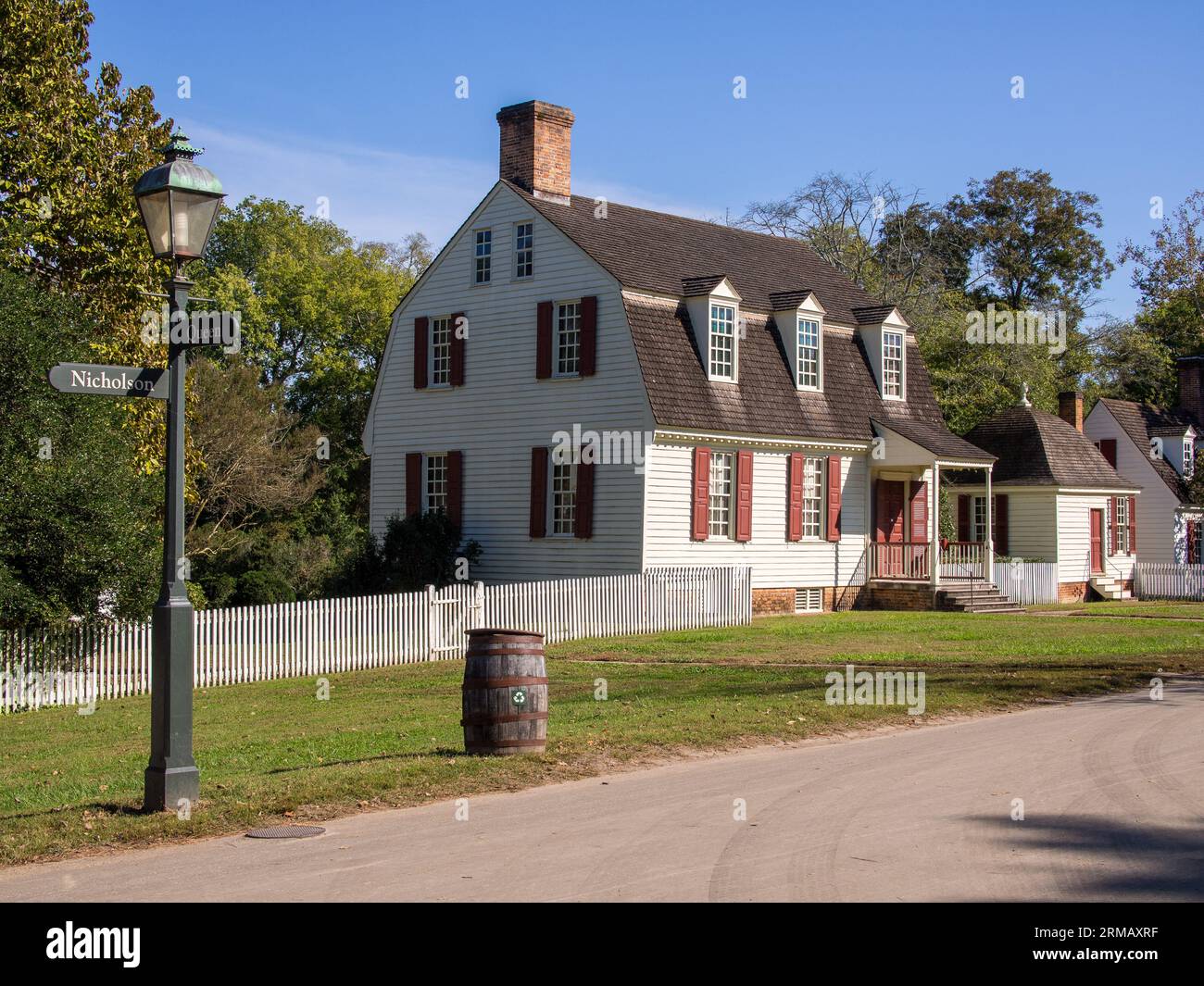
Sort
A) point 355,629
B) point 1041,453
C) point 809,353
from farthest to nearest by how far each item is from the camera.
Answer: point 1041,453 → point 809,353 → point 355,629

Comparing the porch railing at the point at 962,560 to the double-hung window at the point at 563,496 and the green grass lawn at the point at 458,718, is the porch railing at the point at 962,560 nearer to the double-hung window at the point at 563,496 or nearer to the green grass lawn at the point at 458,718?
the green grass lawn at the point at 458,718

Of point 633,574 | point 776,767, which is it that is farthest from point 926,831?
point 633,574

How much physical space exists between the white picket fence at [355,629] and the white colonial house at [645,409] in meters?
1.86

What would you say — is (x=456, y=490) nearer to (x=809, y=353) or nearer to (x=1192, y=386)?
(x=809, y=353)

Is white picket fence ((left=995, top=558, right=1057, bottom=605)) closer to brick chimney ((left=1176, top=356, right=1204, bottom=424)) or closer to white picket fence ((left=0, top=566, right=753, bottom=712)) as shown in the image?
white picket fence ((left=0, top=566, right=753, bottom=712))

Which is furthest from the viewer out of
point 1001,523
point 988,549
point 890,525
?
point 1001,523

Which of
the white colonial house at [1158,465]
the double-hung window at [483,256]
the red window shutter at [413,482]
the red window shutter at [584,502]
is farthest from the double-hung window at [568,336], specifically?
the white colonial house at [1158,465]

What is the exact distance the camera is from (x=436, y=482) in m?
32.4

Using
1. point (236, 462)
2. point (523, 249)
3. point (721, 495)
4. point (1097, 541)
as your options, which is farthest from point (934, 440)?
point (236, 462)

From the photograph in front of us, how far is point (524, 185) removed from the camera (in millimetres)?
31000

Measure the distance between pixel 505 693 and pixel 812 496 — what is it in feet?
69.9

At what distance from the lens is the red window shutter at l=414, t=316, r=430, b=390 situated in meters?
32.6

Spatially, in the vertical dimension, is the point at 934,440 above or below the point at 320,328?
below

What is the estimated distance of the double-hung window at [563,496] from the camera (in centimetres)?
2944
